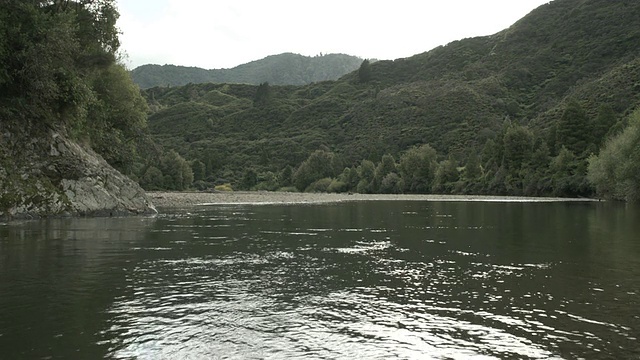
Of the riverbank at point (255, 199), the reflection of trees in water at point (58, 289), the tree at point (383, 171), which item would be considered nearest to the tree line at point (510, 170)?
the tree at point (383, 171)

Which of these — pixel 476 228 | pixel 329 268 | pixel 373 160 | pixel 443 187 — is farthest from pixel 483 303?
pixel 373 160

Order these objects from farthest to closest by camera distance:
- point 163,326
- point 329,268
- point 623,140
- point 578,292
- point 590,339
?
1. point 623,140
2. point 329,268
3. point 578,292
4. point 163,326
5. point 590,339

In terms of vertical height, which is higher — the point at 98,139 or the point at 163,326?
the point at 98,139

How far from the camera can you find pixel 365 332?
9.68 m

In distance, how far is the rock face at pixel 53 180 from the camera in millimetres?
34969

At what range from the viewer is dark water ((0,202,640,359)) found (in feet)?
28.9

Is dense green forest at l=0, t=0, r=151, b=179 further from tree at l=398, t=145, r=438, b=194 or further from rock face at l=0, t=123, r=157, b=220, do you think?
tree at l=398, t=145, r=438, b=194

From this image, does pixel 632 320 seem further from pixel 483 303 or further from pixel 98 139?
pixel 98 139

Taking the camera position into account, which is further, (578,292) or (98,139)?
(98,139)

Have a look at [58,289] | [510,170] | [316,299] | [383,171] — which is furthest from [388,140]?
[58,289]

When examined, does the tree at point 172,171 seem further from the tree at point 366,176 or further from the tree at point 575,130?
the tree at point 575,130

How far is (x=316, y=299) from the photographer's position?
40.9 feet

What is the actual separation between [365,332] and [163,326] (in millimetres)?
3908

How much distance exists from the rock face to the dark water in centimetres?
1270
